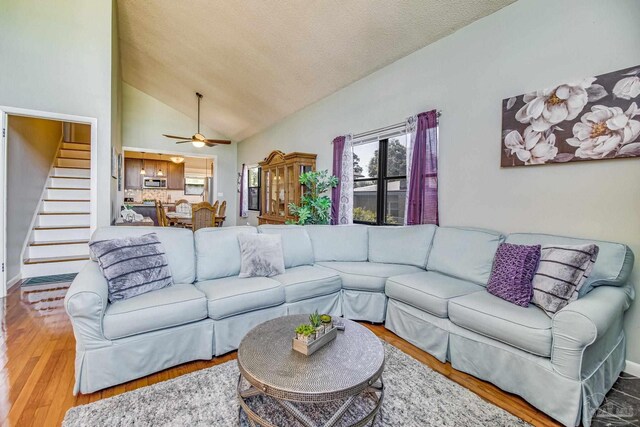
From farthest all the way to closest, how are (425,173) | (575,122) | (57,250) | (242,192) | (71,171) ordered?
(242,192), (71,171), (57,250), (425,173), (575,122)

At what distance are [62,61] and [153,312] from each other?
11.8 feet

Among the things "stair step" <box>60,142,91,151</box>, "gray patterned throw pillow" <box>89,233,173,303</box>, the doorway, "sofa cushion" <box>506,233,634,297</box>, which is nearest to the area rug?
"gray patterned throw pillow" <box>89,233,173,303</box>

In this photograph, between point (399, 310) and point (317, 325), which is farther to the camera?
point (399, 310)

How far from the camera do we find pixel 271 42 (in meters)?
3.88

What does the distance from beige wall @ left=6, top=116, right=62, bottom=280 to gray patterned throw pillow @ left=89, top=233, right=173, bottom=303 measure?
268 centimetres

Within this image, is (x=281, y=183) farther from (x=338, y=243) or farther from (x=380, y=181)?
(x=338, y=243)

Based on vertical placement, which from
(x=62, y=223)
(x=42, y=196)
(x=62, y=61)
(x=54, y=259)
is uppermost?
(x=62, y=61)

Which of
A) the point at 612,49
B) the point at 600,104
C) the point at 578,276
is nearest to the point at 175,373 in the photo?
the point at 578,276

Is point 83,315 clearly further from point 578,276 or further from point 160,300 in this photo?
point 578,276

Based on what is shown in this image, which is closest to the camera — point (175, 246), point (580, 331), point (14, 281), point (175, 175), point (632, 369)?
point (580, 331)

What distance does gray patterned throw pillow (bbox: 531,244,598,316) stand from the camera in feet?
5.92

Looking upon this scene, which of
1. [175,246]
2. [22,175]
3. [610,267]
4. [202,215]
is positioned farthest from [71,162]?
[610,267]

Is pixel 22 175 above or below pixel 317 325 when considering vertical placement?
above

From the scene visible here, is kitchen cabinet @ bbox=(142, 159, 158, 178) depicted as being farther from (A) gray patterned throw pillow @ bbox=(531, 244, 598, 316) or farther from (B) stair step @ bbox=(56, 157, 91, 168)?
(A) gray patterned throw pillow @ bbox=(531, 244, 598, 316)
